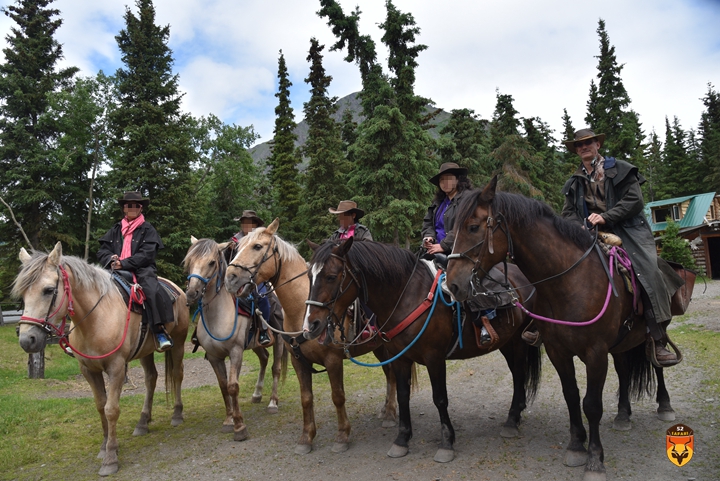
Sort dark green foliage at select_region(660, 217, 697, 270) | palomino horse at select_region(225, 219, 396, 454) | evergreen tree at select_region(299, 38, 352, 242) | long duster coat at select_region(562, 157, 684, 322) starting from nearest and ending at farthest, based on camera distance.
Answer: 1. long duster coat at select_region(562, 157, 684, 322)
2. palomino horse at select_region(225, 219, 396, 454)
3. evergreen tree at select_region(299, 38, 352, 242)
4. dark green foliage at select_region(660, 217, 697, 270)

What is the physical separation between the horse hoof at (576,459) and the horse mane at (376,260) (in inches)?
94.1

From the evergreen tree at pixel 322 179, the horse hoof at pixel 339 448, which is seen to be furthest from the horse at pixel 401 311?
the evergreen tree at pixel 322 179

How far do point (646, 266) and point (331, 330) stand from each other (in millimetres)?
3216

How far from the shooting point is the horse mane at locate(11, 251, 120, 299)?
4488 millimetres

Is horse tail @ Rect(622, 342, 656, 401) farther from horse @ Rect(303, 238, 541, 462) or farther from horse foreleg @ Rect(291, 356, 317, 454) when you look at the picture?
horse foreleg @ Rect(291, 356, 317, 454)

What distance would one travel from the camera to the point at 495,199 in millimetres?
3775

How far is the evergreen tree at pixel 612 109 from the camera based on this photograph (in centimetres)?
3347

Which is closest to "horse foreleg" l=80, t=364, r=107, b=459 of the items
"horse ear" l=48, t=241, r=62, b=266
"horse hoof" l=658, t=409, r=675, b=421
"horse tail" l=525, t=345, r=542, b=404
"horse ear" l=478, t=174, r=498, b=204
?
"horse ear" l=48, t=241, r=62, b=266

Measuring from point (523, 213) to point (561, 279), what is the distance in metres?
0.73

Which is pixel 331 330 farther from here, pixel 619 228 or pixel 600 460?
pixel 619 228

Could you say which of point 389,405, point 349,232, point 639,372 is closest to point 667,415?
point 639,372

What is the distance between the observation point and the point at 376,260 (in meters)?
4.53

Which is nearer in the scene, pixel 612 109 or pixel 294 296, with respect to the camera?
pixel 294 296

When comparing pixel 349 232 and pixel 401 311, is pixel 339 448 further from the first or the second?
pixel 349 232
